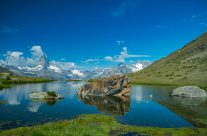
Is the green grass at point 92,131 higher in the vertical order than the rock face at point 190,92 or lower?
lower

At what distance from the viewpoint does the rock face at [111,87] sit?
121m

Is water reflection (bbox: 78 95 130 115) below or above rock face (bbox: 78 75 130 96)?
below

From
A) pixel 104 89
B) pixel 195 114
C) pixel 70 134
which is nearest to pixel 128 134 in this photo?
pixel 70 134

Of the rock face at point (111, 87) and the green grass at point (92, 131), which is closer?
the green grass at point (92, 131)

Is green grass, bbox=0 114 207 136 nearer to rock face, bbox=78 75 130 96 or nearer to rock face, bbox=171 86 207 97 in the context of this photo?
rock face, bbox=78 75 130 96

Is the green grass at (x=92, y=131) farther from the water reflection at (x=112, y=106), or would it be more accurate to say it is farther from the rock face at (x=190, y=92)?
the rock face at (x=190, y=92)

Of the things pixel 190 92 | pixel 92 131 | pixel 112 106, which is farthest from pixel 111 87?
pixel 92 131

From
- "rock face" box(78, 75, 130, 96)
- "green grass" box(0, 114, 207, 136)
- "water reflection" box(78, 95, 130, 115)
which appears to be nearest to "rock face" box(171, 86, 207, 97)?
"rock face" box(78, 75, 130, 96)

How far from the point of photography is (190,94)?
11669cm

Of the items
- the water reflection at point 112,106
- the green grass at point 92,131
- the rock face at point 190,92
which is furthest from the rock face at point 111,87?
the green grass at point 92,131

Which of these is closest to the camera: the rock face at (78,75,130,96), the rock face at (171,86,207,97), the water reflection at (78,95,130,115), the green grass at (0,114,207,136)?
the green grass at (0,114,207,136)

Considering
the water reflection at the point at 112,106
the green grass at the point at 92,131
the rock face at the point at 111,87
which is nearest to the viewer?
the green grass at the point at 92,131

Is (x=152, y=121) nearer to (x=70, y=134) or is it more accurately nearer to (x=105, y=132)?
(x=105, y=132)

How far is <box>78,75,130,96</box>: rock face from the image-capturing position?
121 metres
